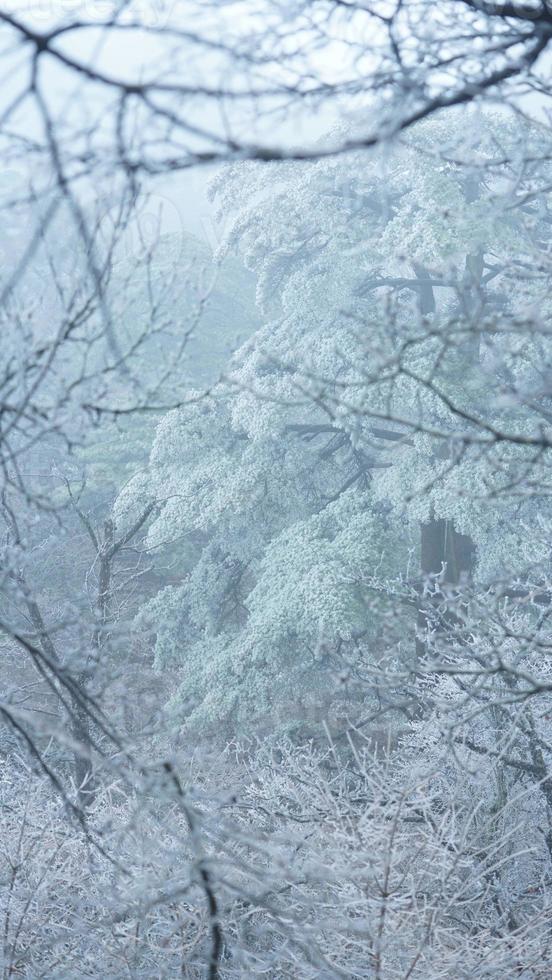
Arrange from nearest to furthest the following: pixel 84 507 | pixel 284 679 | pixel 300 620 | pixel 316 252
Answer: pixel 300 620
pixel 284 679
pixel 316 252
pixel 84 507

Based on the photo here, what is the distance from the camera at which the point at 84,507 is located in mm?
15828

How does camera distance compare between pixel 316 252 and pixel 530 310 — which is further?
pixel 316 252

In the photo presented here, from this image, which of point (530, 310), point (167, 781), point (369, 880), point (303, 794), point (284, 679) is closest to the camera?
point (167, 781)

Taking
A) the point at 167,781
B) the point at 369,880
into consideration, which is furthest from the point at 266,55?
the point at 369,880

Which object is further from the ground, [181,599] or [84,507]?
[84,507]

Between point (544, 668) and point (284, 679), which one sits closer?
point (544, 668)

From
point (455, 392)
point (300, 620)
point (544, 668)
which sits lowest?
point (544, 668)

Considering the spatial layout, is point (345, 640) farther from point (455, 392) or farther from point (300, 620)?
point (455, 392)

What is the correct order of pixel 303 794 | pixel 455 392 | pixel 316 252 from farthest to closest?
1. pixel 316 252
2. pixel 455 392
3. pixel 303 794

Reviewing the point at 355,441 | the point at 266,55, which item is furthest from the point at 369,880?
the point at 355,441

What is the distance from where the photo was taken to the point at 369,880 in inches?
186

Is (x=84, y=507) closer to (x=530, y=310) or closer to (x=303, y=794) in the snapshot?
(x=303, y=794)

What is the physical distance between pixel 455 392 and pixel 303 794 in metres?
4.09

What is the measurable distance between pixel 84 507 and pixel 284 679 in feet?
21.3
